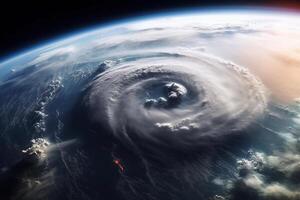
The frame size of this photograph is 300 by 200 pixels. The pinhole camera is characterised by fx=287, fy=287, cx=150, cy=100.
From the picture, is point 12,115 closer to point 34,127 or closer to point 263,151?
point 34,127

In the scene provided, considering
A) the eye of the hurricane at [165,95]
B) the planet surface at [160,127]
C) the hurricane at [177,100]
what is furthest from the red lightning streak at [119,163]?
the eye of the hurricane at [165,95]

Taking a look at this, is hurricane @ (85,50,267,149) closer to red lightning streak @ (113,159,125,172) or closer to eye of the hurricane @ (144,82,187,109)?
eye of the hurricane @ (144,82,187,109)

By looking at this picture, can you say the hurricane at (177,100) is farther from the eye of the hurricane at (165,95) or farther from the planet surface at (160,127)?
the planet surface at (160,127)

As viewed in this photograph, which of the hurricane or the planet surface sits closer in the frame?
the planet surface

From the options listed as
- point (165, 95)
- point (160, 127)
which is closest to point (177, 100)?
point (165, 95)

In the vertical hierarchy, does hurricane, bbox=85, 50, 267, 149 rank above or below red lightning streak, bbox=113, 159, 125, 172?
above

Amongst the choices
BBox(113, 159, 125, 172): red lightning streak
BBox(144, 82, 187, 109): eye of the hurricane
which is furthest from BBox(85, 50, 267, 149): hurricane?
BBox(113, 159, 125, 172): red lightning streak
